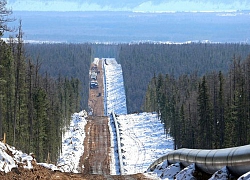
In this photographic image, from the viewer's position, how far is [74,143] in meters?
72.6

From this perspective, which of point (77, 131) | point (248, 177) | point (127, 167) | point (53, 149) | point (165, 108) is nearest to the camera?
point (248, 177)

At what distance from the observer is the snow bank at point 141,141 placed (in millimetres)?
59319

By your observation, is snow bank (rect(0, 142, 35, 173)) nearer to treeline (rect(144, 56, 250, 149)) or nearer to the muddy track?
the muddy track

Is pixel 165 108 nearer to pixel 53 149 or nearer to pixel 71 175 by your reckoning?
pixel 53 149

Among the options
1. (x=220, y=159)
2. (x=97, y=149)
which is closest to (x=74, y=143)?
(x=97, y=149)

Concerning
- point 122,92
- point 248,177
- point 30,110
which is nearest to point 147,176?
point 248,177

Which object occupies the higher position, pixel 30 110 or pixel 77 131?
pixel 30 110

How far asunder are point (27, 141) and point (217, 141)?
2211cm

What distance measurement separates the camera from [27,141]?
50.0 meters

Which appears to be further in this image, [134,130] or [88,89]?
[88,89]

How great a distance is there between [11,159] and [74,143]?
53348mm

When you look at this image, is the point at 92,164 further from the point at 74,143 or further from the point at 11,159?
the point at 11,159

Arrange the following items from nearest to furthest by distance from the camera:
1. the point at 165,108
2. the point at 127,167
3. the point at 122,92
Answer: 1. the point at 127,167
2. the point at 165,108
3. the point at 122,92

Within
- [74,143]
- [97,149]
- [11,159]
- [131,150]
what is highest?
[11,159]
